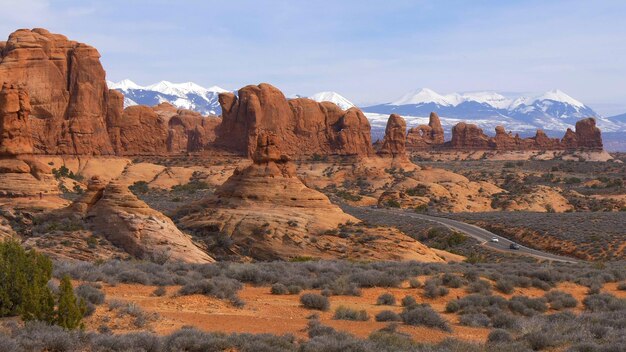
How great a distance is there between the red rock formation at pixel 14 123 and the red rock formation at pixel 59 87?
3537 centimetres

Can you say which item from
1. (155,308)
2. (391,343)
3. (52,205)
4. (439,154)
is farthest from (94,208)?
(439,154)

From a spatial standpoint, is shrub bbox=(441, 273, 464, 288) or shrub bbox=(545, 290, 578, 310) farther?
shrub bbox=(441, 273, 464, 288)

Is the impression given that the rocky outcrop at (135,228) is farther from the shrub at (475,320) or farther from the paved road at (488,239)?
the paved road at (488,239)

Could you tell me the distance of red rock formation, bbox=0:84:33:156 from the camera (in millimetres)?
40469

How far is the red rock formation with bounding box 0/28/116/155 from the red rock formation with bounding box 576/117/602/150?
113 meters

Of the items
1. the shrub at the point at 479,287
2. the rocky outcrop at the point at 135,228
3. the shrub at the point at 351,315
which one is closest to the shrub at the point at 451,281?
the shrub at the point at 479,287

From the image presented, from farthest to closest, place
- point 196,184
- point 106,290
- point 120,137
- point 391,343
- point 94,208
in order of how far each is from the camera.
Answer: point 120,137, point 196,184, point 94,208, point 106,290, point 391,343

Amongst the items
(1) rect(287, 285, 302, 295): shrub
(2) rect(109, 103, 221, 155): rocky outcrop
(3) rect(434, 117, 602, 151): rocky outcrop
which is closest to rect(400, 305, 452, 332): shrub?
(1) rect(287, 285, 302, 295): shrub

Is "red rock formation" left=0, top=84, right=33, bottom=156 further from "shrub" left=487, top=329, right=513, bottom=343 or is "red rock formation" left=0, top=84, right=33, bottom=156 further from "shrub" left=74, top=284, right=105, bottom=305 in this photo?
"shrub" left=487, top=329, right=513, bottom=343

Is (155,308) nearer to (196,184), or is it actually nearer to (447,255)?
(447,255)

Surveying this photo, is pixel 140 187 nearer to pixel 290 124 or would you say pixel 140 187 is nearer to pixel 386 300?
pixel 290 124

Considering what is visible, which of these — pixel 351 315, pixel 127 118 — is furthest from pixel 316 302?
pixel 127 118

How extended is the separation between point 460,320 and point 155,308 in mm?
7411

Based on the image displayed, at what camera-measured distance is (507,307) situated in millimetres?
18953
